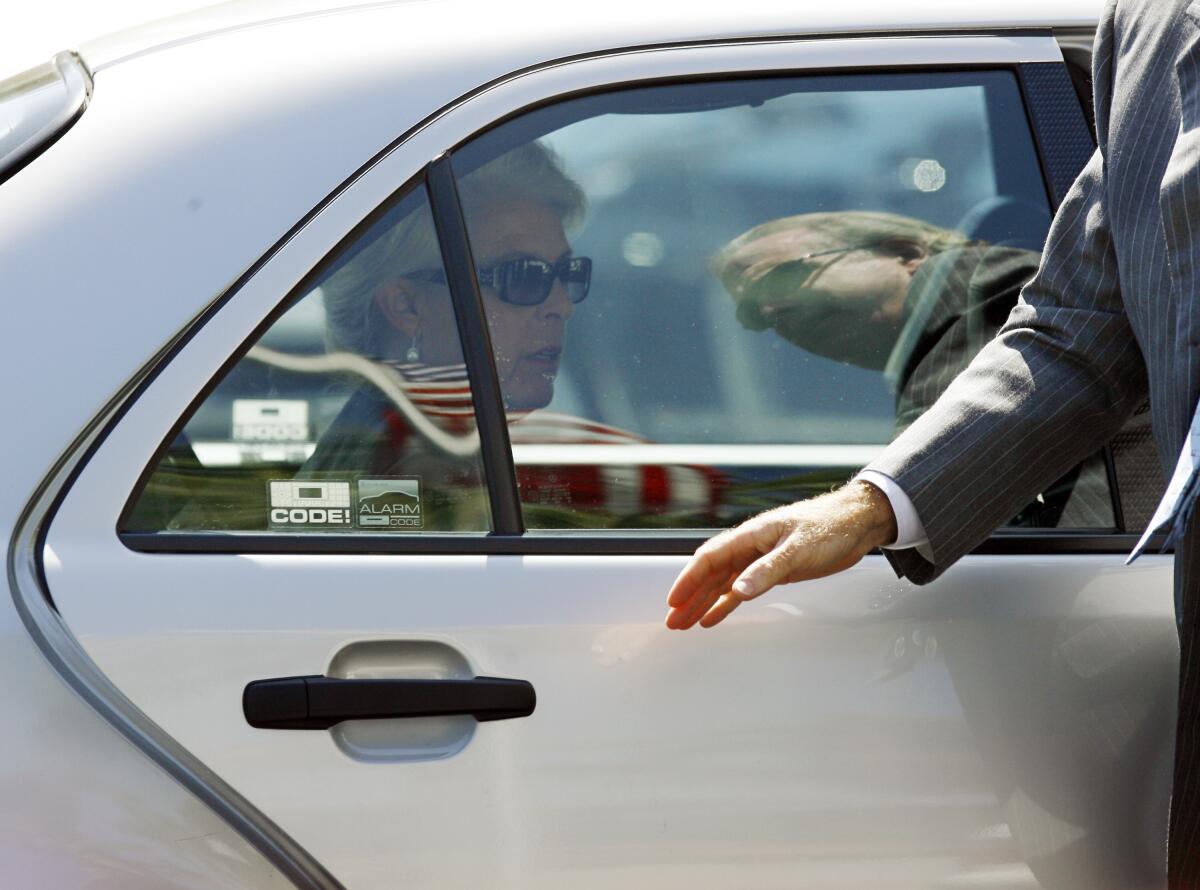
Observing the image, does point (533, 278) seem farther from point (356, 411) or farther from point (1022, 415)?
point (1022, 415)

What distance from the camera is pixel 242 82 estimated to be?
4.69 ft

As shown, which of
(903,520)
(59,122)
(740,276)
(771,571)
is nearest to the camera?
(771,571)

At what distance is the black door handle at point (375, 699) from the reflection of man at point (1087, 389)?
19cm

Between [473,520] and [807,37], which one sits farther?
[807,37]

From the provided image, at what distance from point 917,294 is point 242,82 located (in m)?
0.82

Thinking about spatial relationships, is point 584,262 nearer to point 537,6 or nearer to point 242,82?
point 537,6

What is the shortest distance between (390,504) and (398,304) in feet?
0.71

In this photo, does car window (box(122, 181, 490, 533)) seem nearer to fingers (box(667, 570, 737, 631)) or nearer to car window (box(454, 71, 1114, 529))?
car window (box(454, 71, 1114, 529))

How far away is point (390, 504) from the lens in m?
1.39

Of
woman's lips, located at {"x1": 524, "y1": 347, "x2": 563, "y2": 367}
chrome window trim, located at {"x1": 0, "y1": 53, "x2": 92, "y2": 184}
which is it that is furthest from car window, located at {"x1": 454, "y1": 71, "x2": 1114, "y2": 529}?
chrome window trim, located at {"x1": 0, "y1": 53, "x2": 92, "y2": 184}

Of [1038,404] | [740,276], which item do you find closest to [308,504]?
[740,276]

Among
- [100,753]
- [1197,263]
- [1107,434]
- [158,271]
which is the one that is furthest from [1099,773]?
[158,271]

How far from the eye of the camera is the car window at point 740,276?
146 centimetres

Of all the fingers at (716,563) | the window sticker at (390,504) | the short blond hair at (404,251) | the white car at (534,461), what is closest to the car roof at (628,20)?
the white car at (534,461)
